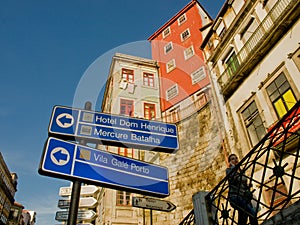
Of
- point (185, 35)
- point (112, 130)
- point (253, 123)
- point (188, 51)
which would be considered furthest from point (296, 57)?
point (185, 35)

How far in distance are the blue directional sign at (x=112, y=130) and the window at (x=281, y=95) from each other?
6.69 meters

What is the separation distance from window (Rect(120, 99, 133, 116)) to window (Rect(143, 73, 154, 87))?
353 centimetres

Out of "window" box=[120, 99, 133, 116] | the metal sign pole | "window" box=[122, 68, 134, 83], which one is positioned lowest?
the metal sign pole

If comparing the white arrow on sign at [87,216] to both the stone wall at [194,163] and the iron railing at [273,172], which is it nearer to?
the iron railing at [273,172]

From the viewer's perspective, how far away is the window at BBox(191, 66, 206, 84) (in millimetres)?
20316

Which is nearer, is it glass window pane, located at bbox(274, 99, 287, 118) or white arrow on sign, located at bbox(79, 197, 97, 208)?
white arrow on sign, located at bbox(79, 197, 97, 208)

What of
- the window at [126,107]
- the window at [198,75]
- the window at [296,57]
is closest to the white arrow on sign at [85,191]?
the window at [296,57]

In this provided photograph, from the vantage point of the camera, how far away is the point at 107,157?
12.8 feet

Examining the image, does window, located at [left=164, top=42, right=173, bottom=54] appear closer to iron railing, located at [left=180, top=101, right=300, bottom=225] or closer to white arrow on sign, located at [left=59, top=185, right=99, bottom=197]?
iron railing, located at [left=180, top=101, right=300, bottom=225]

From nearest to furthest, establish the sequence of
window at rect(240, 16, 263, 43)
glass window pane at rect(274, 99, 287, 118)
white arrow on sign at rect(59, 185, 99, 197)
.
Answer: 1. white arrow on sign at rect(59, 185, 99, 197)
2. glass window pane at rect(274, 99, 287, 118)
3. window at rect(240, 16, 263, 43)

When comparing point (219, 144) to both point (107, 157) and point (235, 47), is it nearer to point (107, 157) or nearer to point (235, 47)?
point (235, 47)

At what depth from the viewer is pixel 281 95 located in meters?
9.57

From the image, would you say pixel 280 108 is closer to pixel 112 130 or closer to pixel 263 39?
pixel 263 39

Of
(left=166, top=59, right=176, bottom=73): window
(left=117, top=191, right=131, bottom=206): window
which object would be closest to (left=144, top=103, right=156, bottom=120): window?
(left=166, top=59, right=176, bottom=73): window
